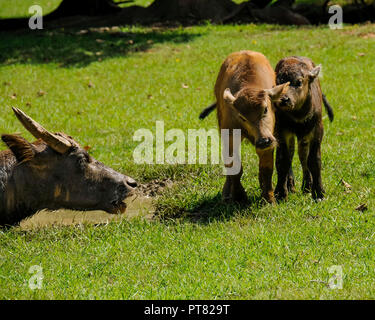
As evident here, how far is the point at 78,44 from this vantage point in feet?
53.3

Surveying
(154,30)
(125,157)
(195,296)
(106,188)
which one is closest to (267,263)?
(195,296)

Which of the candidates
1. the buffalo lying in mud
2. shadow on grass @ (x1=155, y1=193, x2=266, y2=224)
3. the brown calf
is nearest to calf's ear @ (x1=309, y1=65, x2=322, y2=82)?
the brown calf

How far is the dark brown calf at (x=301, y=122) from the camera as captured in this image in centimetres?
654

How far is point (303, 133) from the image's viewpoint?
6766 mm

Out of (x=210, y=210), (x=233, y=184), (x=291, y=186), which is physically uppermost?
(x=233, y=184)

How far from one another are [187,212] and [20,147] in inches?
83.2

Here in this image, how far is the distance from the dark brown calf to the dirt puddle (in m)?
1.56

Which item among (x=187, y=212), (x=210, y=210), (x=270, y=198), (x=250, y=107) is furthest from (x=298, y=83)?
(x=187, y=212)

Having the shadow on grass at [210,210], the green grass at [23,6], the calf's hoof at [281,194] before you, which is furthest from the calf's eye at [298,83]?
the green grass at [23,6]

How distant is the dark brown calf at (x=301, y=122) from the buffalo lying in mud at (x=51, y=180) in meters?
1.78

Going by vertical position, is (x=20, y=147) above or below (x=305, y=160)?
above

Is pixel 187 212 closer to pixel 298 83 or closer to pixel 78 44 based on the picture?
pixel 298 83

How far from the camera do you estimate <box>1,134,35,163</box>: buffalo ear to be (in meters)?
5.79
